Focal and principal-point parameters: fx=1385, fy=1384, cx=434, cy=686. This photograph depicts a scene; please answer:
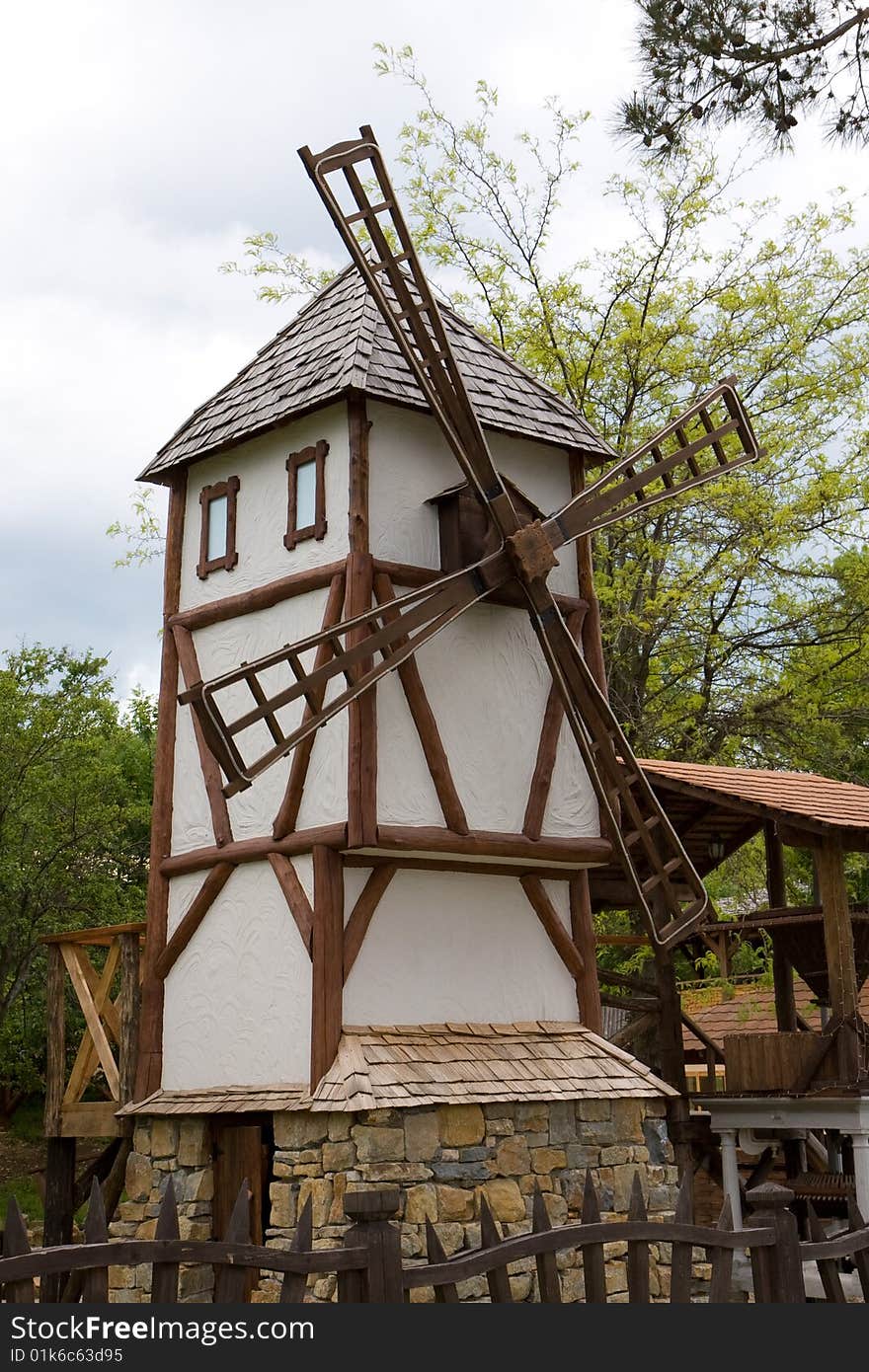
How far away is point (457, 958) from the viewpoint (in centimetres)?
966

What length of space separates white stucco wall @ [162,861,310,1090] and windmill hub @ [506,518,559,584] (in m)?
2.52

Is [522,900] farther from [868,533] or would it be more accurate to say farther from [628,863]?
[868,533]

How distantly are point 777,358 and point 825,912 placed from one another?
862 centimetres

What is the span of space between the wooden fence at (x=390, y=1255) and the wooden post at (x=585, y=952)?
207 inches

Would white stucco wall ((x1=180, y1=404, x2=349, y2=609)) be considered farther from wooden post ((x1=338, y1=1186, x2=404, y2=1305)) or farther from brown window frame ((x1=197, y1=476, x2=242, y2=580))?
wooden post ((x1=338, y1=1186, x2=404, y2=1305))

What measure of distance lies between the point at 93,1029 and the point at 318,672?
12.3ft

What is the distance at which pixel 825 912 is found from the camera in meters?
11.1

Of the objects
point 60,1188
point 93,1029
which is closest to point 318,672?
point 93,1029

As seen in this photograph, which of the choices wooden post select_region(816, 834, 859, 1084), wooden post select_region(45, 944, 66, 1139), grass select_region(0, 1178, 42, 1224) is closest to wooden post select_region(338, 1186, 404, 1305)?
wooden post select_region(45, 944, 66, 1139)

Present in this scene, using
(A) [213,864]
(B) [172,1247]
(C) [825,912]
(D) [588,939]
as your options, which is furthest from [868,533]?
(B) [172,1247]

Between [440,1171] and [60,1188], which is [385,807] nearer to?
[440,1171]

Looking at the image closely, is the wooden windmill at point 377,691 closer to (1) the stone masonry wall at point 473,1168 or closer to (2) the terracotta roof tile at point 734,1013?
(1) the stone masonry wall at point 473,1168

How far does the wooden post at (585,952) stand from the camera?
10336mm

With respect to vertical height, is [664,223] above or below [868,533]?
above
